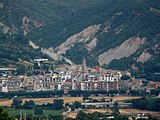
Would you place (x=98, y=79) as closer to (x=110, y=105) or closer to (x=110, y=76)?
(x=110, y=76)

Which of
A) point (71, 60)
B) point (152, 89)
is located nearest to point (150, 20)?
point (71, 60)

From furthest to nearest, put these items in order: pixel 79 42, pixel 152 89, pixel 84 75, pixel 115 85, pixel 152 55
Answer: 1. pixel 79 42
2. pixel 152 55
3. pixel 84 75
4. pixel 115 85
5. pixel 152 89

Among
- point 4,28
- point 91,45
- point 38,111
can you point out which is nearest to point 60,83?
point 38,111

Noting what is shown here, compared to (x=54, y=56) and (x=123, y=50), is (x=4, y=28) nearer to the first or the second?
(x=54, y=56)

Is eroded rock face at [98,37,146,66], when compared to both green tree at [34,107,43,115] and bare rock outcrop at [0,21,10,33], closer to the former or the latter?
bare rock outcrop at [0,21,10,33]

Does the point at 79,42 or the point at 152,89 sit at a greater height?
the point at 79,42
